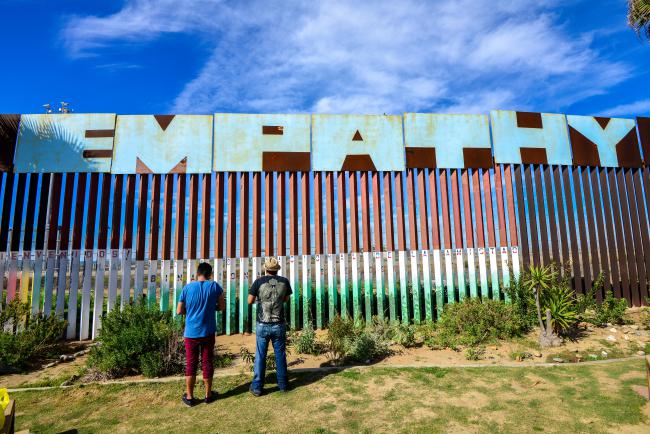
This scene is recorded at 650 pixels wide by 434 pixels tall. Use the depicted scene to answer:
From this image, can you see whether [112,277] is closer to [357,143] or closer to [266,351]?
[266,351]

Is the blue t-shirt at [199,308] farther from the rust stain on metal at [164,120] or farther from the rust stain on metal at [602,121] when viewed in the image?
the rust stain on metal at [602,121]

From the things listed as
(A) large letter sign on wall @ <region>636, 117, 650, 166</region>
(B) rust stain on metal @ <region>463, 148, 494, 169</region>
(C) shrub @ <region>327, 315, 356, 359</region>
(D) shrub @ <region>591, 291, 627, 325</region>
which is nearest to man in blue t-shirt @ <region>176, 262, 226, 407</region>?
(C) shrub @ <region>327, 315, 356, 359</region>

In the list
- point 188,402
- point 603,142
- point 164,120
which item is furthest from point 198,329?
point 603,142

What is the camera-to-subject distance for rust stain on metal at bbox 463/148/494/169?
11.0 m

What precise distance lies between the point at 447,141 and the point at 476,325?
5.20 m

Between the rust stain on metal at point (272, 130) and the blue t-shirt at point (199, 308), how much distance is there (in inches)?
233

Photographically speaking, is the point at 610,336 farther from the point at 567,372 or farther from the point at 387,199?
the point at 387,199

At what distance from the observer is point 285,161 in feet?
34.3

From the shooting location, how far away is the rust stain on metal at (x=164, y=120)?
10.3 m

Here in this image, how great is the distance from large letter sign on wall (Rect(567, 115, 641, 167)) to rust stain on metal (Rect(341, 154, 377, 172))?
20.8ft

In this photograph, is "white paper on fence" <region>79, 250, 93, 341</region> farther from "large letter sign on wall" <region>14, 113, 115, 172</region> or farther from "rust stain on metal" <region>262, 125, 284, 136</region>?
"rust stain on metal" <region>262, 125, 284, 136</region>

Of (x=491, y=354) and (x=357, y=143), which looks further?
(x=357, y=143)

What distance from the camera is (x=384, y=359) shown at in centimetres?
708

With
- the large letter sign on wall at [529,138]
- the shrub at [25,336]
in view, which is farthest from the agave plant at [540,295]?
the shrub at [25,336]
